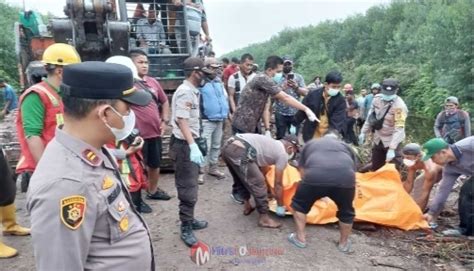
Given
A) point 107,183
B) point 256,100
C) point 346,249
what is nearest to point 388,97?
point 256,100

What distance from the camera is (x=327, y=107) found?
16.1ft

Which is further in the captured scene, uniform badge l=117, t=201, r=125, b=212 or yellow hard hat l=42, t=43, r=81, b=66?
yellow hard hat l=42, t=43, r=81, b=66

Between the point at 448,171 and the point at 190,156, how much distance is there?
2873 millimetres

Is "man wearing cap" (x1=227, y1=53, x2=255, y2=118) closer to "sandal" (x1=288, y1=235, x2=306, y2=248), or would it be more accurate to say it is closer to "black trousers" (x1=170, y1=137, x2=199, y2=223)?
"black trousers" (x1=170, y1=137, x2=199, y2=223)

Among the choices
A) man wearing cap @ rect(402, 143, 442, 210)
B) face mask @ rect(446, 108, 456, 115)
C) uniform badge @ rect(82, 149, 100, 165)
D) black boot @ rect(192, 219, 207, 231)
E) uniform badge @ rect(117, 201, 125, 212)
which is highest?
uniform badge @ rect(82, 149, 100, 165)

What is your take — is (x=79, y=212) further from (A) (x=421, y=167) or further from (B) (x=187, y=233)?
(A) (x=421, y=167)

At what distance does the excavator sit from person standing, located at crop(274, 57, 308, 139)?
144cm

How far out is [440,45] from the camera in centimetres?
1691

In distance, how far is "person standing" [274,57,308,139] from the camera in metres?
5.89

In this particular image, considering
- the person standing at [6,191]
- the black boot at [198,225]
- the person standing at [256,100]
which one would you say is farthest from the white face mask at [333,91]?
the person standing at [6,191]

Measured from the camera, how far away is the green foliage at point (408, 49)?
15656 millimetres

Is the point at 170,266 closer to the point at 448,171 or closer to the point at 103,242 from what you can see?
the point at 103,242

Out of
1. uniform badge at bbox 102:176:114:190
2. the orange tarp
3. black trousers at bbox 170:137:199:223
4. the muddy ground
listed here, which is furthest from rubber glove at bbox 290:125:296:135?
uniform badge at bbox 102:176:114:190

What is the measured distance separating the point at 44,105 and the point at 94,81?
1707 millimetres
